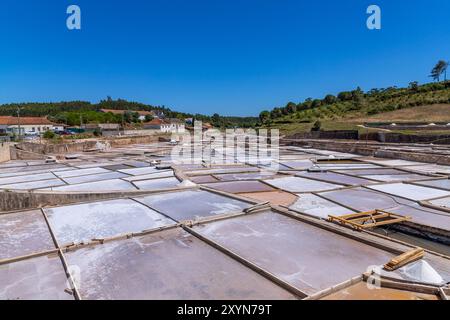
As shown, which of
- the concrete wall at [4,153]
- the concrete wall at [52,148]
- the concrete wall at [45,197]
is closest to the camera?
the concrete wall at [45,197]

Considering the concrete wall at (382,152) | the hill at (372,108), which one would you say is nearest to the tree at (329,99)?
the hill at (372,108)


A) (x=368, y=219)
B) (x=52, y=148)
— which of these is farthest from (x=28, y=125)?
(x=368, y=219)

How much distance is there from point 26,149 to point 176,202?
25551 millimetres

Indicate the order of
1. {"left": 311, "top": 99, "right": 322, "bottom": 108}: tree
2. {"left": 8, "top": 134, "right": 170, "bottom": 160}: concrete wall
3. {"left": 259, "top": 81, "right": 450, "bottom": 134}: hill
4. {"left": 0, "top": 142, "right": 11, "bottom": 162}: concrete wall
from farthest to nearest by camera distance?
{"left": 311, "top": 99, "right": 322, "bottom": 108}: tree < {"left": 259, "top": 81, "right": 450, "bottom": 134}: hill < {"left": 8, "top": 134, "right": 170, "bottom": 160}: concrete wall < {"left": 0, "top": 142, "right": 11, "bottom": 162}: concrete wall

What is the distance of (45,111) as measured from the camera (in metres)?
100

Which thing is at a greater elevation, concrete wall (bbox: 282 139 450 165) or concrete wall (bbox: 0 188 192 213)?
concrete wall (bbox: 282 139 450 165)

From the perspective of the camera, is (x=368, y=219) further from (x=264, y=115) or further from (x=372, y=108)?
(x=264, y=115)

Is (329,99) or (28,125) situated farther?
(329,99)

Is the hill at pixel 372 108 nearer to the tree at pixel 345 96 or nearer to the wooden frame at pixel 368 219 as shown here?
the tree at pixel 345 96

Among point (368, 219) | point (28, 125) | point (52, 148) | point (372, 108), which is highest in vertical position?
point (372, 108)

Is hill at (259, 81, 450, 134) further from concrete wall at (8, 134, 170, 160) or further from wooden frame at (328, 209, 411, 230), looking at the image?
wooden frame at (328, 209, 411, 230)

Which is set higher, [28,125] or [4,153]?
[28,125]

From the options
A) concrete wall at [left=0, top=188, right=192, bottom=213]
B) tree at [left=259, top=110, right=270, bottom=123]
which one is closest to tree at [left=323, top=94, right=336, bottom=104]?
tree at [left=259, top=110, right=270, bottom=123]
